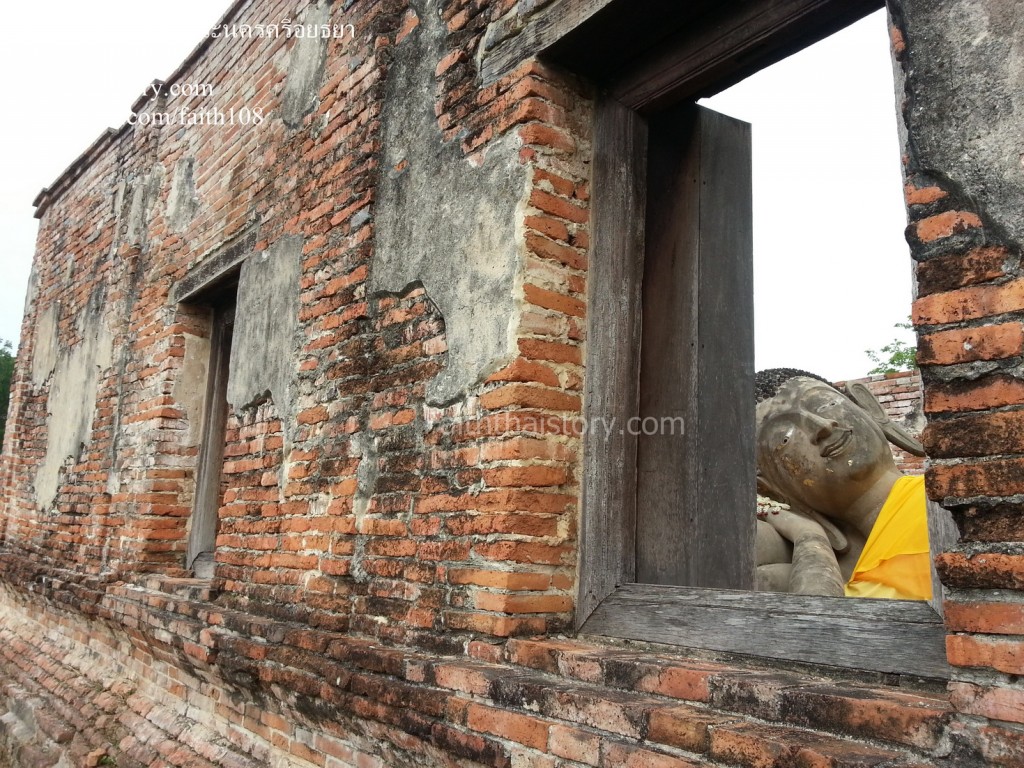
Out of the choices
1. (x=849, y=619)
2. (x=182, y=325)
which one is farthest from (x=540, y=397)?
(x=182, y=325)

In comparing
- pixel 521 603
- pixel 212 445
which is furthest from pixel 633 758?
pixel 212 445

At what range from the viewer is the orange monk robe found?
2.70 metres

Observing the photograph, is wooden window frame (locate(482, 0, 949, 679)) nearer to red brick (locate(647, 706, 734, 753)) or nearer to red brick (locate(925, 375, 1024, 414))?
red brick (locate(647, 706, 734, 753))

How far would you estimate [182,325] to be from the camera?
5.52 metres

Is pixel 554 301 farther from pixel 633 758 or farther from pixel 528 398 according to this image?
pixel 633 758

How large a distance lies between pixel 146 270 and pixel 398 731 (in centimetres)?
451

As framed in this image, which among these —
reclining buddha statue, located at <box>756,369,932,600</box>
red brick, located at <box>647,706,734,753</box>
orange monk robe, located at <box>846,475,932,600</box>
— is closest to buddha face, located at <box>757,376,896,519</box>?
reclining buddha statue, located at <box>756,369,932,600</box>

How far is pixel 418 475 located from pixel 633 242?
110cm

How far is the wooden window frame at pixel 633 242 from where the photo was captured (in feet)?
7.19

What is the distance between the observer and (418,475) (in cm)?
293

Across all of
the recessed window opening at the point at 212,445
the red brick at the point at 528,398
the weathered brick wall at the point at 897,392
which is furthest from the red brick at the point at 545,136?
the weathered brick wall at the point at 897,392

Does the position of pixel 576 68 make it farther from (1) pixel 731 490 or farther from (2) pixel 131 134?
(2) pixel 131 134

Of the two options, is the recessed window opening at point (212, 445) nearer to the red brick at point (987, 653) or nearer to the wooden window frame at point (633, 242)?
the wooden window frame at point (633, 242)

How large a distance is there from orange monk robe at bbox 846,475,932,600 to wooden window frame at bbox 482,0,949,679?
1.76ft
